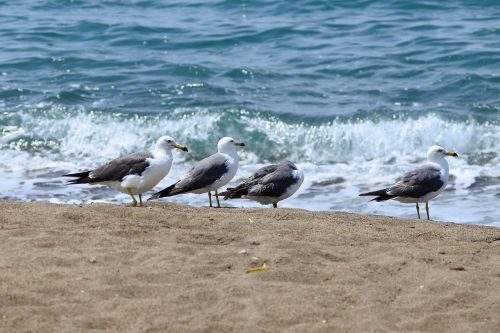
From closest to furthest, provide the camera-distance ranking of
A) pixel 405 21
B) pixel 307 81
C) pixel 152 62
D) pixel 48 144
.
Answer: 1. pixel 48 144
2. pixel 307 81
3. pixel 152 62
4. pixel 405 21

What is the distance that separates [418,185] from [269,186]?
143 cm

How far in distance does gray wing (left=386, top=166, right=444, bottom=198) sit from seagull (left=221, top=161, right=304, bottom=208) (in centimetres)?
94

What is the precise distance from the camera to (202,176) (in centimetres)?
941

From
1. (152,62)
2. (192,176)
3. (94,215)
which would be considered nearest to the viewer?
(94,215)

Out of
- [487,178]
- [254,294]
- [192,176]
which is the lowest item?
[487,178]

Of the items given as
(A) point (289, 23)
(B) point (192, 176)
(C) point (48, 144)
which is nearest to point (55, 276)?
(B) point (192, 176)

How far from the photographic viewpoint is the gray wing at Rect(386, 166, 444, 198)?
375 inches

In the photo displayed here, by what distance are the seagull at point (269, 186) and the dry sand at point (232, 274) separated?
66.0 inches

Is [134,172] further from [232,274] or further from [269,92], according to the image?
[269,92]

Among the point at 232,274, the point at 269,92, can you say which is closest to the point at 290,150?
the point at 269,92

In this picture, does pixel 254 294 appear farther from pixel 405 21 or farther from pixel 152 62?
pixel 405 21

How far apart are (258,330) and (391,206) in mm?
5956

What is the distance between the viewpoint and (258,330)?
5.02m

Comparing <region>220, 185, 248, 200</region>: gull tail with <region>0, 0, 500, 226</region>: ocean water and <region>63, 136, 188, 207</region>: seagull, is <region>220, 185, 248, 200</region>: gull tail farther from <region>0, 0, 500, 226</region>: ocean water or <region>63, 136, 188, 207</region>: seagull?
<region>0, 0, 500, 226</region>: ocean water
